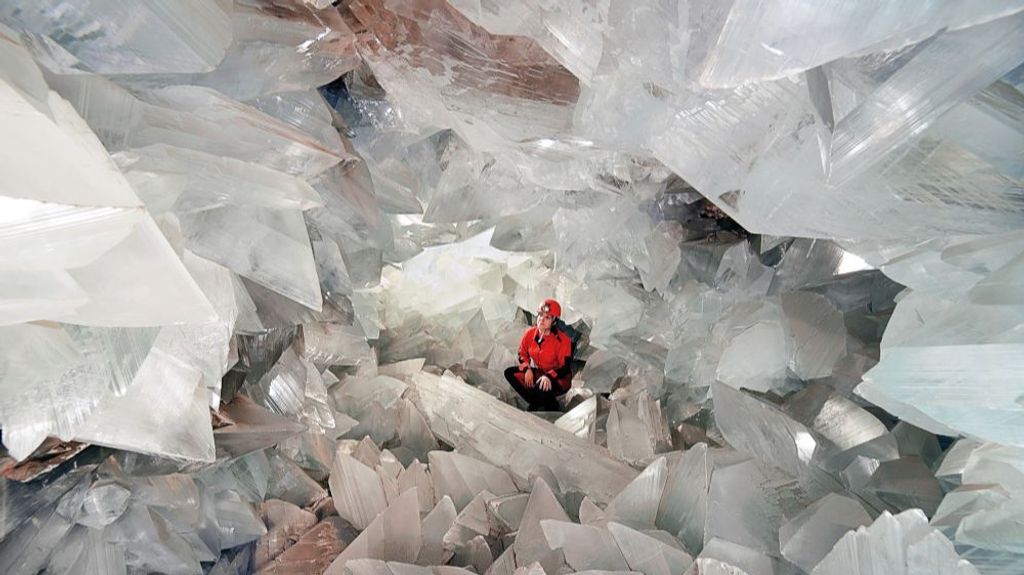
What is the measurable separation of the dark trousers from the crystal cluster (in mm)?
778

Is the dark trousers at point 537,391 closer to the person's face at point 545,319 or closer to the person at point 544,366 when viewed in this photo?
the person at point 544,366

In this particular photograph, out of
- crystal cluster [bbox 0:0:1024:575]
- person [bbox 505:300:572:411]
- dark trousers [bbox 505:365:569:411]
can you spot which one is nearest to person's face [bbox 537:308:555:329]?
person [bbox 505:300:572:411]

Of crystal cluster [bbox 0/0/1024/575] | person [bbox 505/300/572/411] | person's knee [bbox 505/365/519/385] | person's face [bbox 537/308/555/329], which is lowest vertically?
person's knee [bbox 505/365/519/385]

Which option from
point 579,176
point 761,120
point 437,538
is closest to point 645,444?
point 437,538

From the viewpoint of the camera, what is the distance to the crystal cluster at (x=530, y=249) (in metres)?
0.73

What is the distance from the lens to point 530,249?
2.48 metres

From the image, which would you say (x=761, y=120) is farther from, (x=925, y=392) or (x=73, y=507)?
(x=73, y=507)

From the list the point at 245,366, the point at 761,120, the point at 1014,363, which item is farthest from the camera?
the point at 245,366

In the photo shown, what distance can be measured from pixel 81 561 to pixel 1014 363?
160cm

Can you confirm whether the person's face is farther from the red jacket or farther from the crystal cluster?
the crystal cluster

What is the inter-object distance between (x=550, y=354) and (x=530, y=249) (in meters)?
1.11

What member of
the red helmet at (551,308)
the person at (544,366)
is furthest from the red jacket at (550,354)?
the red helmet at (551,308)

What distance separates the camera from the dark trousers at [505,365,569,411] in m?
3.40

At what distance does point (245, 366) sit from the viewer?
1.75m
